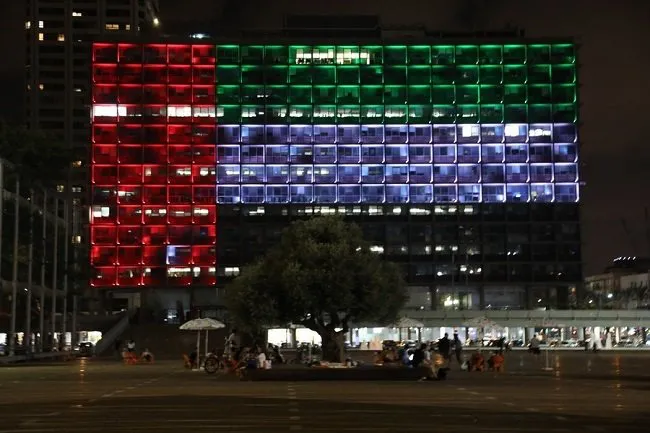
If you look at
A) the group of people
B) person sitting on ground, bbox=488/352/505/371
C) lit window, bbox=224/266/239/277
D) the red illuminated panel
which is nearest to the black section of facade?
lit window, bbox=224/266/239/277

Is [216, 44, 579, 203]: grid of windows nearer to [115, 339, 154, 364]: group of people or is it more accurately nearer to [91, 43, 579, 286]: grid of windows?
[91, 43, 579, 286]: grid of windows

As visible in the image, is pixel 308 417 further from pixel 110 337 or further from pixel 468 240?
pixel 468 240

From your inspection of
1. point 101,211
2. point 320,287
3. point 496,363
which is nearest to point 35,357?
point 320,287

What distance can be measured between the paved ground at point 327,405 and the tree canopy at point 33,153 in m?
41.8

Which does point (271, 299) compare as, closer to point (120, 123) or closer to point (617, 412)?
point (617, 412)

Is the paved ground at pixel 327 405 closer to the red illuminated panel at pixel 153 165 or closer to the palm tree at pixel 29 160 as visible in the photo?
the palm tree at pixel 29 160

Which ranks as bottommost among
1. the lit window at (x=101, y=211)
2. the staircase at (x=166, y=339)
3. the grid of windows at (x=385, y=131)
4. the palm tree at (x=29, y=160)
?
the staircase at (x=166, y=339)

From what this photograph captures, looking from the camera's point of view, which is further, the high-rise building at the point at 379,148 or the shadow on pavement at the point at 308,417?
the high-rise building at the point at 379,148

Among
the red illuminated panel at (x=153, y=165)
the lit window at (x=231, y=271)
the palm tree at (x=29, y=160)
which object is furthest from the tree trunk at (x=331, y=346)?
the red illuminated panel at (x=153, y=165)

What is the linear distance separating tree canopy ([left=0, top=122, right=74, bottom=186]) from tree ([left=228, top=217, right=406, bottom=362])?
38.0 meters

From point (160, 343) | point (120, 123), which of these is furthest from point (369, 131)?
point (160, 343)

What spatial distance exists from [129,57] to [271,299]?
381 ft

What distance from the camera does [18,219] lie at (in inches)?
3105

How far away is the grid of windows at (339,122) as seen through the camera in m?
156
